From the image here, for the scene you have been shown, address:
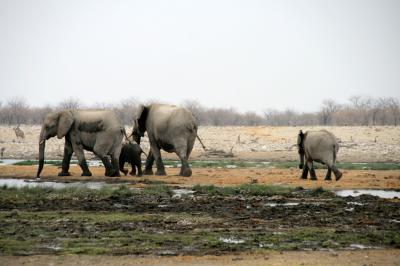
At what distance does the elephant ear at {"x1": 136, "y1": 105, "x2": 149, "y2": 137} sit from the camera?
28.1 meters

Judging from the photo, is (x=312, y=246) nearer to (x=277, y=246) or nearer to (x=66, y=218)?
(x=277, y=246)

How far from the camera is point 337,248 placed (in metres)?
12.0

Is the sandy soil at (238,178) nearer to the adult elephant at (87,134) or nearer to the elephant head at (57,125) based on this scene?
the adult elephant at (87,134)

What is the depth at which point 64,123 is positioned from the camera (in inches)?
1028

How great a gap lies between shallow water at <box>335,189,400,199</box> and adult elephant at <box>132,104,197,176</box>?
22.5ft

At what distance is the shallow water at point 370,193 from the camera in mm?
20578

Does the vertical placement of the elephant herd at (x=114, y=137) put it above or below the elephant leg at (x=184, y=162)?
above

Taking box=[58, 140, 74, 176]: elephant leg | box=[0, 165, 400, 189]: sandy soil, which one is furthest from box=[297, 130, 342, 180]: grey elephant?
box=[58, 140, 74, 176]: elephant leg

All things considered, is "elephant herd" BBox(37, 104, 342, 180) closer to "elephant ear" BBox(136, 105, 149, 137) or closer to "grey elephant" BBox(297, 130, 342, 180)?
"grey elephant" BBox(297, 130, 342, 180)

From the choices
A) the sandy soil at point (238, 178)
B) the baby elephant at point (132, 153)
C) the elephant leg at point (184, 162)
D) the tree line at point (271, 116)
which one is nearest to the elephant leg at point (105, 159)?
the sandy soil at point (238, 178)

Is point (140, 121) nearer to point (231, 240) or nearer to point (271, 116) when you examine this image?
point (231, 240)

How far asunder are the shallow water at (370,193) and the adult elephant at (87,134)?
8.69 meters

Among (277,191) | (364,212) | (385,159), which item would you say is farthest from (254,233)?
(385,159)

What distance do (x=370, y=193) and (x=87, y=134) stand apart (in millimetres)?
10448
